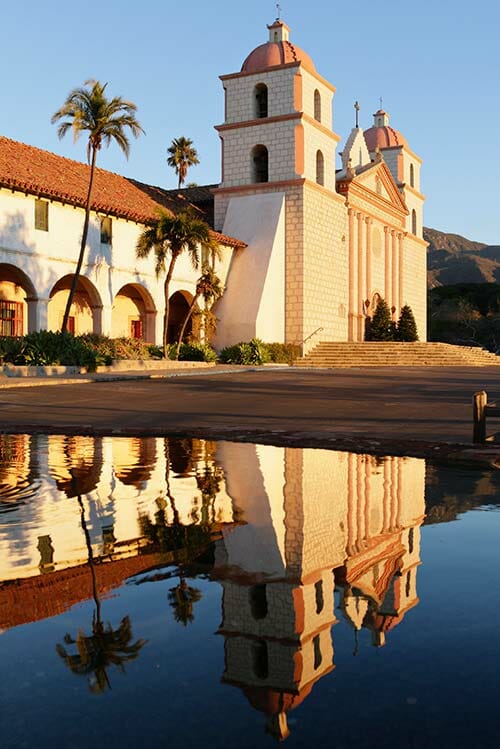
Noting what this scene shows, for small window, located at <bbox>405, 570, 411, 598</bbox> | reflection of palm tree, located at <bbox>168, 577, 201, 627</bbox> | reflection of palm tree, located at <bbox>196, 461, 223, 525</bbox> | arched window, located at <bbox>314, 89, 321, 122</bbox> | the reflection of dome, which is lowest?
the reflection of dome

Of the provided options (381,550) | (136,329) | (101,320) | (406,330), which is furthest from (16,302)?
(381,550)

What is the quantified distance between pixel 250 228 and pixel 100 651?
3837 cm

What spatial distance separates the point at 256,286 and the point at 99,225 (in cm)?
988

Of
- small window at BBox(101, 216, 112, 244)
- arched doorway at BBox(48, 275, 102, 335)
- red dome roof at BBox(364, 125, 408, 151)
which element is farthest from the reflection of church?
red dome roof at BBox(364, 125, 408, 151)

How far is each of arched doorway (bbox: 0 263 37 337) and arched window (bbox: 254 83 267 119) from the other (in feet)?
59.1

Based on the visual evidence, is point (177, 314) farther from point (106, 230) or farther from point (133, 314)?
point (106, 230)

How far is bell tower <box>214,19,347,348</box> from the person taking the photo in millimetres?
39062

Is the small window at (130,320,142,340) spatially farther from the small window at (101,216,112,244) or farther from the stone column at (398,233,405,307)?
the stone column at (398,233,405,307)

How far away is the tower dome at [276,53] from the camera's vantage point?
39969 millimetres

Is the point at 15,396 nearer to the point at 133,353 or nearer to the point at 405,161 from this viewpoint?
the point at 133,353

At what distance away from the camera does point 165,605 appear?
3.51m

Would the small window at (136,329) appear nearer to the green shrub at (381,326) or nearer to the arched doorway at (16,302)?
the arched doorway at (16,302)

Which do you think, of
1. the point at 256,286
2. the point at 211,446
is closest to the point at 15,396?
the point at 211,446

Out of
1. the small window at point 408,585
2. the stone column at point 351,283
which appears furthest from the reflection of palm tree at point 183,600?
the stone column at point 351,283
